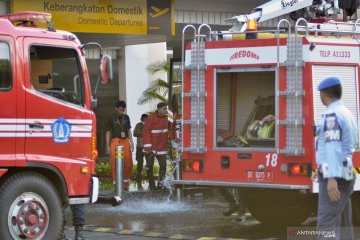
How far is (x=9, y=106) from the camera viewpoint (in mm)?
9844

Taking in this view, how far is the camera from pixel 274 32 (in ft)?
37.6

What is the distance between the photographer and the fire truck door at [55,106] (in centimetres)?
1009

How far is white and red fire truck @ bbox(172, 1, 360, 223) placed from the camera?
1092 cm

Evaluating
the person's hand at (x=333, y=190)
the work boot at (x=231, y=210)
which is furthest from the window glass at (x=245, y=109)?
the person's hand at (x=333, y=190)

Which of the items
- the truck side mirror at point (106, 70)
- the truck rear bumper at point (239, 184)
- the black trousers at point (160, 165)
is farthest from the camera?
the black trousers at point (160, 165)

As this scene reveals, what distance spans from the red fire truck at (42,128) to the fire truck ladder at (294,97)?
2274 mm

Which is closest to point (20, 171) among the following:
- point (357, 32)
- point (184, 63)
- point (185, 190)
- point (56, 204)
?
point (56, 204)

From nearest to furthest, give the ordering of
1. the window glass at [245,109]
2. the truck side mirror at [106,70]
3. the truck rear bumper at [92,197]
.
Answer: the truck rear bumper at [92,197] → the truck side mirror at [106,70] → the window glass at [245,109]

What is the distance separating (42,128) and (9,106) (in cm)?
52

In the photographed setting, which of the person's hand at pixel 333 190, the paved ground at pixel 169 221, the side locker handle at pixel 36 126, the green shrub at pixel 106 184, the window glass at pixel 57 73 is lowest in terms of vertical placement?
the paved ground at pixel 169 221

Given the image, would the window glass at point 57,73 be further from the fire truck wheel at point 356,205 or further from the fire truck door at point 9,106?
the fire truck wheel at point 356,205

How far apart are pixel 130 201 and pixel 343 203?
9261 millimetres

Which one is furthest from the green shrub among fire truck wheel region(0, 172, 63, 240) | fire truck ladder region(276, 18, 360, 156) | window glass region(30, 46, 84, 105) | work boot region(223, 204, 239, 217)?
fire truck wheel region(0, 172, 63, 240)

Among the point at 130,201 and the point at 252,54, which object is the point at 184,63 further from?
the point at 130,201
